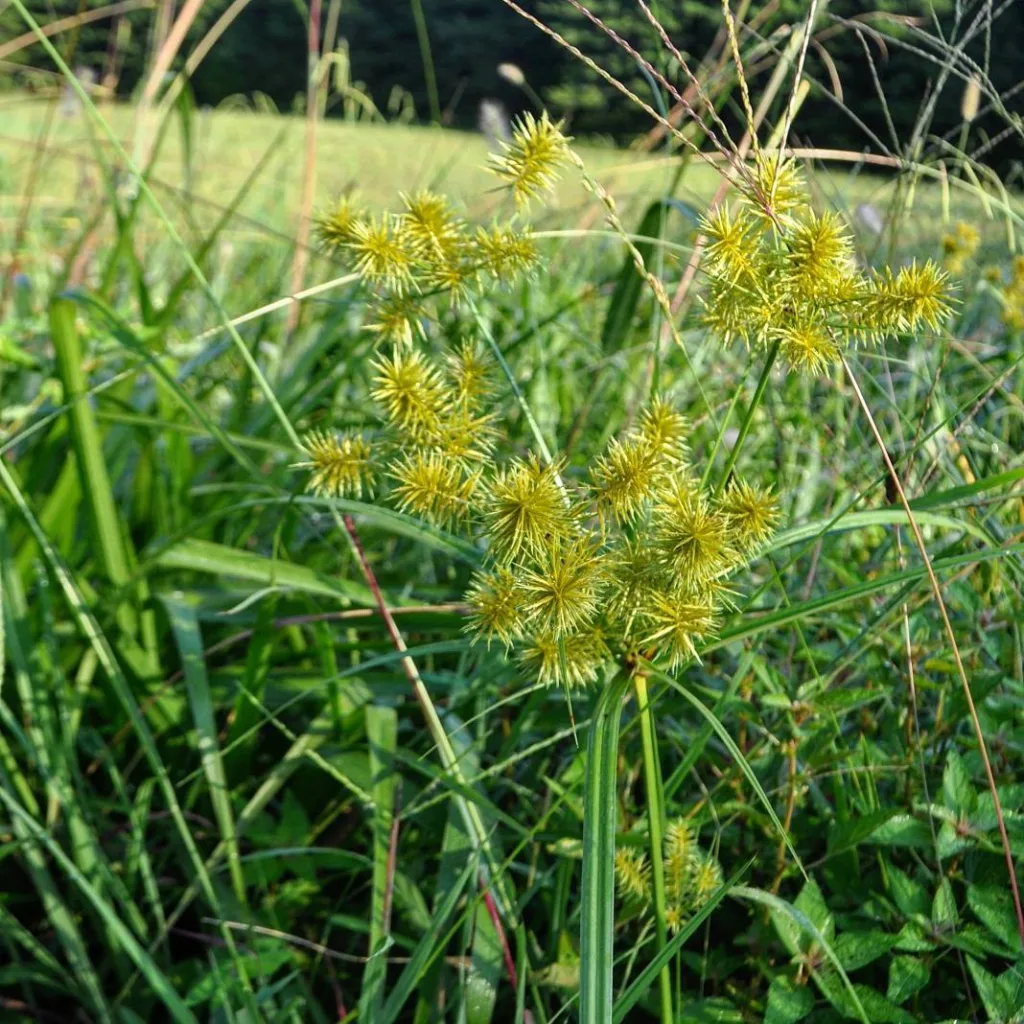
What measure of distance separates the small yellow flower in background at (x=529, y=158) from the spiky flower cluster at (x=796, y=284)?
86mm

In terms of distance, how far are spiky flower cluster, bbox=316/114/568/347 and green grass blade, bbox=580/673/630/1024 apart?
0.76 ft

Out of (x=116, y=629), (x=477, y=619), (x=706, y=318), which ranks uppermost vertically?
(x=706, y=318)

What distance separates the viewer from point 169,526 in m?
1.14

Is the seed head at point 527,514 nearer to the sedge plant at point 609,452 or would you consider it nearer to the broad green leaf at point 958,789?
the sedge plant at point 609,452

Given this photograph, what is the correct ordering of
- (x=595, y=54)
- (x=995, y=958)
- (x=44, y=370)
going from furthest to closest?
1. (x=595, y=54)
2. (x=44, y=370)
3. (x=995, y=958)

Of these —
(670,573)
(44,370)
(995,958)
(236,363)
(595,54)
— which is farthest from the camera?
(595,54)

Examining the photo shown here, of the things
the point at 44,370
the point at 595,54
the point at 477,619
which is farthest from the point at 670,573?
the point at 595,54

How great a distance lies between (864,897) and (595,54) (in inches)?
438

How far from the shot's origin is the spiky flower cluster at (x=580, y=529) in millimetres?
491

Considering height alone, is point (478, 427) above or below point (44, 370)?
above

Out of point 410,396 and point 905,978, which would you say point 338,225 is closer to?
point 410,396

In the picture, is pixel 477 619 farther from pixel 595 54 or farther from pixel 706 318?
pixel 595 54

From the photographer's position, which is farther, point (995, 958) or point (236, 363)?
point (236, 363)

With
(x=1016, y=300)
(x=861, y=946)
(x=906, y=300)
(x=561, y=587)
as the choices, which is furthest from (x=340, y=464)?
(x=1016, y=300)
